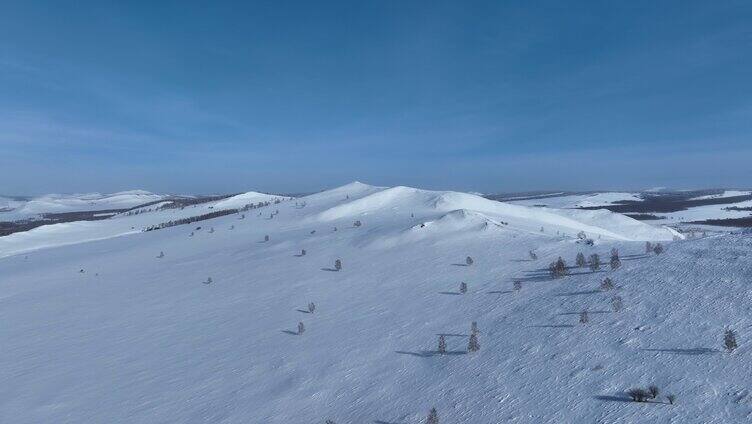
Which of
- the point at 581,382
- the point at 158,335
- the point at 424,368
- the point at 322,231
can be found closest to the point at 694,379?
the point at 581,382

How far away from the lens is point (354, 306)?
10.6 m

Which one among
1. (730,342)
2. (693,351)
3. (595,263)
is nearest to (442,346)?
(693,351)

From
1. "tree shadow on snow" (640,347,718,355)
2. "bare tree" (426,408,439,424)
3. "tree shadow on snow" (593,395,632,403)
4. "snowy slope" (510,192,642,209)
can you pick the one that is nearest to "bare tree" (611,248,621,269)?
"tree shadow on snow" (640,347,718,355)

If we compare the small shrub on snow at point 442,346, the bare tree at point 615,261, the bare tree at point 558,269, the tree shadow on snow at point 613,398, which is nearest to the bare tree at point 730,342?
the tree shadow on snow at point 613,398

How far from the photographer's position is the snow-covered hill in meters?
5.86

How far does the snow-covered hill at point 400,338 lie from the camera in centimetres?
586

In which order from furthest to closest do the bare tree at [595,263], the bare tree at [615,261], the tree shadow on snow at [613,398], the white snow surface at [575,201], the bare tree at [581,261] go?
1. the white snow surface at [575,201]
2. the bare tree at [581,261]
3. the bare tree at [595,263]
4. the bare tree at [615,261]
5. the tree shadow on snow at [613,398]

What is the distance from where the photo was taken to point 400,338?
8406 mm

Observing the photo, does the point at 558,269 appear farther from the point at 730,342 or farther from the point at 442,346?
the point at 730,342

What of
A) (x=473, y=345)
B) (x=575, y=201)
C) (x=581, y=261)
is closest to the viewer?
(x=473, y=345)

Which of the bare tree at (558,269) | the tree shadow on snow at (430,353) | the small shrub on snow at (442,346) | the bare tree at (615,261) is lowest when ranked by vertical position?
the tree shadow on snow at (430,353)

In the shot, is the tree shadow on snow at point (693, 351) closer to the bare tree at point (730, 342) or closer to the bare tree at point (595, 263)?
the bare tree at point (730, 342)

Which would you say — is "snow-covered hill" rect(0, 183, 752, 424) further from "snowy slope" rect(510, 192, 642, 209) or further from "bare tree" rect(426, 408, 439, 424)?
"snowy slope" rect(510, 192, 642, 209)

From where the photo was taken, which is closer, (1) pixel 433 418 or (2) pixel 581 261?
(1) pixel 433 418
